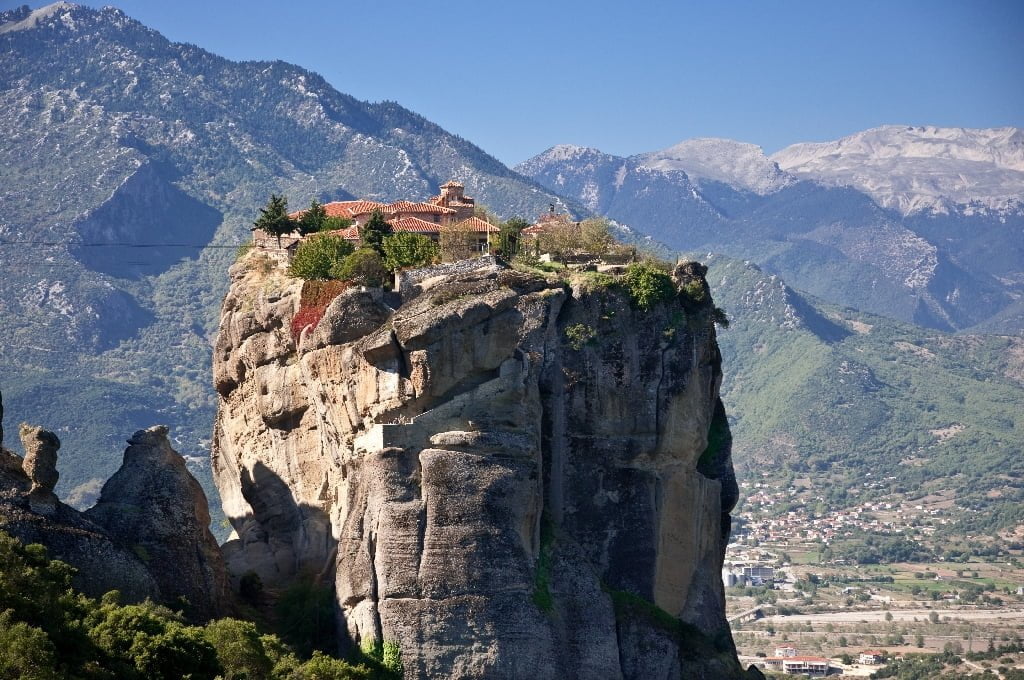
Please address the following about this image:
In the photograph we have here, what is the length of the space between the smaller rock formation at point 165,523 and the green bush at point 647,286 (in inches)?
612

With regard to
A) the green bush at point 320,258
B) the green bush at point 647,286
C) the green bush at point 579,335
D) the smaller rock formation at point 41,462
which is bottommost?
the smaller rock formation at point 41,462

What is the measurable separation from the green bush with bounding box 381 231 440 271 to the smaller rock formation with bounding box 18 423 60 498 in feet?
46.4

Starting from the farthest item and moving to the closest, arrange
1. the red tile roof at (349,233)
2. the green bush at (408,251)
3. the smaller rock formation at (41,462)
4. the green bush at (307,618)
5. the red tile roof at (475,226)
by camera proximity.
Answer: the red tile roof at (475,226), the red tile roof at (349,233), the green bush at (408,251), the green bush at (307,618), the smaller rock formation at (41,462)

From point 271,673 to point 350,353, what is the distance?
11.3m

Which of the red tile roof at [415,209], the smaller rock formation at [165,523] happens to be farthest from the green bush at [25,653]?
the red tile roof at [415,209]

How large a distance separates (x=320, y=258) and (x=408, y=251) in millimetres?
3058

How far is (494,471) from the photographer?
54.2 m

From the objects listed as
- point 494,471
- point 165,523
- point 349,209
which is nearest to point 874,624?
point 349,209

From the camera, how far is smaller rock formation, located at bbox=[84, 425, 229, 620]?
53438mm

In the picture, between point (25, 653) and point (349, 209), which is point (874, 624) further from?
point (25, 653)

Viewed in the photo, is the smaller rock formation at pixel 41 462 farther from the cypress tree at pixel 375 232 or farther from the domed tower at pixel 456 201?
the domed tower at pixel 456 201

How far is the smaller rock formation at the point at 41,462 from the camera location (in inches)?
2014

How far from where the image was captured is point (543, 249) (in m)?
65.3

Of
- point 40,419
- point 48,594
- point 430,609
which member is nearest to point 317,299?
point 430,609
